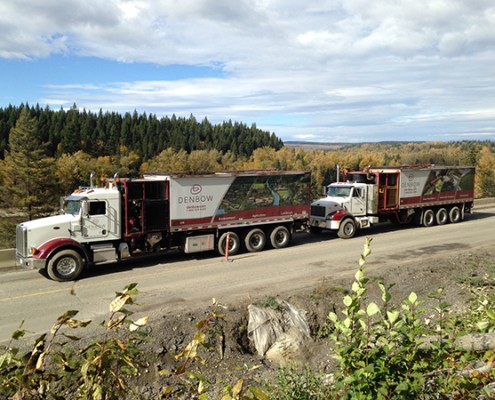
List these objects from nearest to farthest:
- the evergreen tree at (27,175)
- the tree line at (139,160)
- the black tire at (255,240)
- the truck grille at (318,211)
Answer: the black tire at (255,240) < the truck grille at (318,211) < the evergreen tree at (27,175) < the tree line at (139,160)

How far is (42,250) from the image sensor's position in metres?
13.5

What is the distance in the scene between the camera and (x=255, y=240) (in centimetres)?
1806

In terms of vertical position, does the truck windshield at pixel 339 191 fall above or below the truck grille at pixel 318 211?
above

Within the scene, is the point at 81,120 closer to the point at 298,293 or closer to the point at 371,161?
the point at 371,161

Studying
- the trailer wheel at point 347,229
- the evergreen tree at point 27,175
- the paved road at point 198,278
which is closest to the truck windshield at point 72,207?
the paved road at point 198,278

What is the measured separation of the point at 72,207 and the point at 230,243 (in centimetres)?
590

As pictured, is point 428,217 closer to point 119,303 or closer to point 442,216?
point 442,216

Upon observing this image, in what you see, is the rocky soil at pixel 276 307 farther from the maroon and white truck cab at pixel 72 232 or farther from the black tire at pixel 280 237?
the maroon and white truck cab at pixel 72 232

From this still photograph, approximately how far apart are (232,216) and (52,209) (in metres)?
38.2

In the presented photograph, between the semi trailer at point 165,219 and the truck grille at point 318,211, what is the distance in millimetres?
1945

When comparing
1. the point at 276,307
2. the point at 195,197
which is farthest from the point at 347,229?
the point at 276,307

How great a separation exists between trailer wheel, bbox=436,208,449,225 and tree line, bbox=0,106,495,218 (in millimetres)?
5587

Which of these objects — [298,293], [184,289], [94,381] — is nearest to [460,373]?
[94,381]

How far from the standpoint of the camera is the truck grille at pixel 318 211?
2117 centimetres
